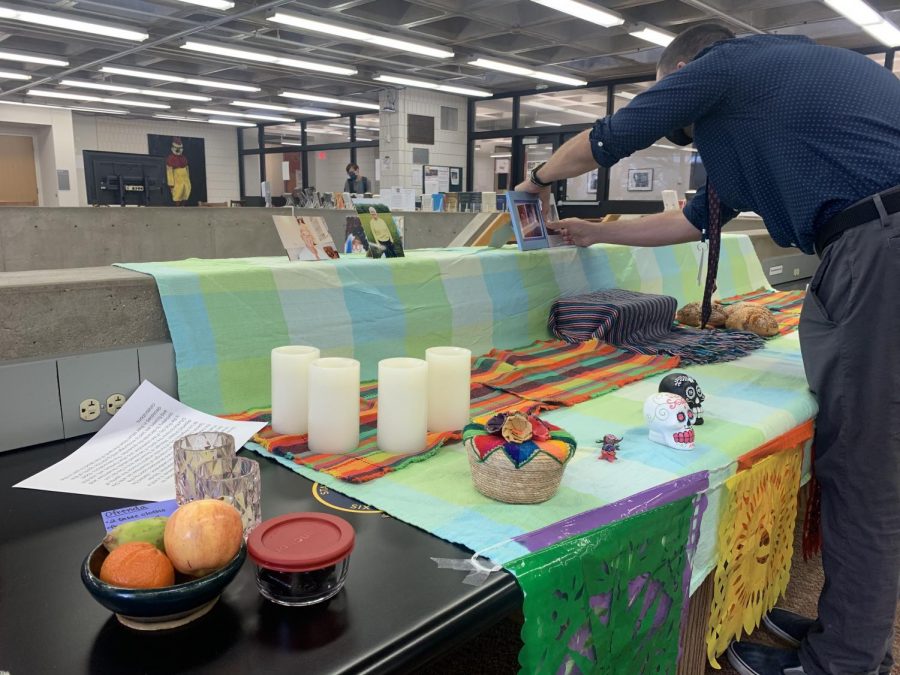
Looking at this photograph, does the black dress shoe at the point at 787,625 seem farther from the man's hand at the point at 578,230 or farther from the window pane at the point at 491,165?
the window pane at the point at 491,165

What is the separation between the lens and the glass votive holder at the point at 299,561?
2.27ft

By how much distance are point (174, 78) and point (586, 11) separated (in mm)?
6436

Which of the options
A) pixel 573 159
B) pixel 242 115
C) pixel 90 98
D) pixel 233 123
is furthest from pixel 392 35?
pixel 233 123

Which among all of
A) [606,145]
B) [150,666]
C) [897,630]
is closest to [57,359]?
[150,666]

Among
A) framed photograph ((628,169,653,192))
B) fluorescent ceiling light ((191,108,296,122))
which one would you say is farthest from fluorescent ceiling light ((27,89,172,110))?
framed photograph ((628,169,653,192))

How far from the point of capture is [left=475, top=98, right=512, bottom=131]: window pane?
11.4 meters

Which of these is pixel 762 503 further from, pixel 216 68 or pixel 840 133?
pixel 216 68

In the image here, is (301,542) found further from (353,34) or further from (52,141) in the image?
(52,141)

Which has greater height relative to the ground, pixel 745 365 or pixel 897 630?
pixel 745 365

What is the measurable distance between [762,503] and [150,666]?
1.12 meters

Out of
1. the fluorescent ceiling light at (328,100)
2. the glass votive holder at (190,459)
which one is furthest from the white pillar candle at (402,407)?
the fluorescent ceiling light at (328,100)

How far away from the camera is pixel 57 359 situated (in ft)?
3.68

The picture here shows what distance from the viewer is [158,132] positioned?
15414 millimetres

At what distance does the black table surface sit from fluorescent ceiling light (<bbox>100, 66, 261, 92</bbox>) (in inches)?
393
